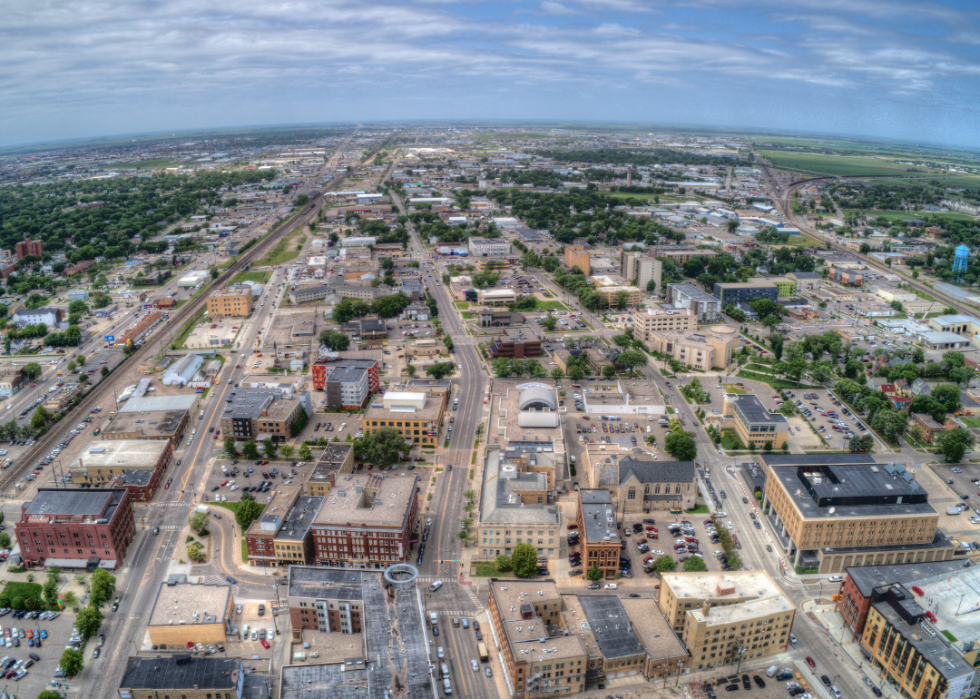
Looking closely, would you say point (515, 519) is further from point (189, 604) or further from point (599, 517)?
point (189, 604)

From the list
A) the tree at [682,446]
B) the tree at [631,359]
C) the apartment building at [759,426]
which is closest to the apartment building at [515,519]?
the tree at [682,446]

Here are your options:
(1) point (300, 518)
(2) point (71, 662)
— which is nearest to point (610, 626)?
(1) point (300, 518)

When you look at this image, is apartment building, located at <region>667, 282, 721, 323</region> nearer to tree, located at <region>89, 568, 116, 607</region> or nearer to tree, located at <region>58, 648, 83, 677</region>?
tree, located at <region>89, 568, 116, 607</region>

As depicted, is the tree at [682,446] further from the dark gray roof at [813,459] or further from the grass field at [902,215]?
the grass field at [902,215]

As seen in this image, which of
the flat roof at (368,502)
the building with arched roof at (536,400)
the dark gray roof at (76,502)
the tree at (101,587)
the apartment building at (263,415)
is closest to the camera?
the tree at (101,587)

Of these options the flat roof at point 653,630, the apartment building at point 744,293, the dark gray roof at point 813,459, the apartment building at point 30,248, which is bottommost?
the flat roof at point 653,630

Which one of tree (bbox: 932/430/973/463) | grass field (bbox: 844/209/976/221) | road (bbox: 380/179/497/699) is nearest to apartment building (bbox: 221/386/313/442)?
road (bbox: 380/179/497/699)
